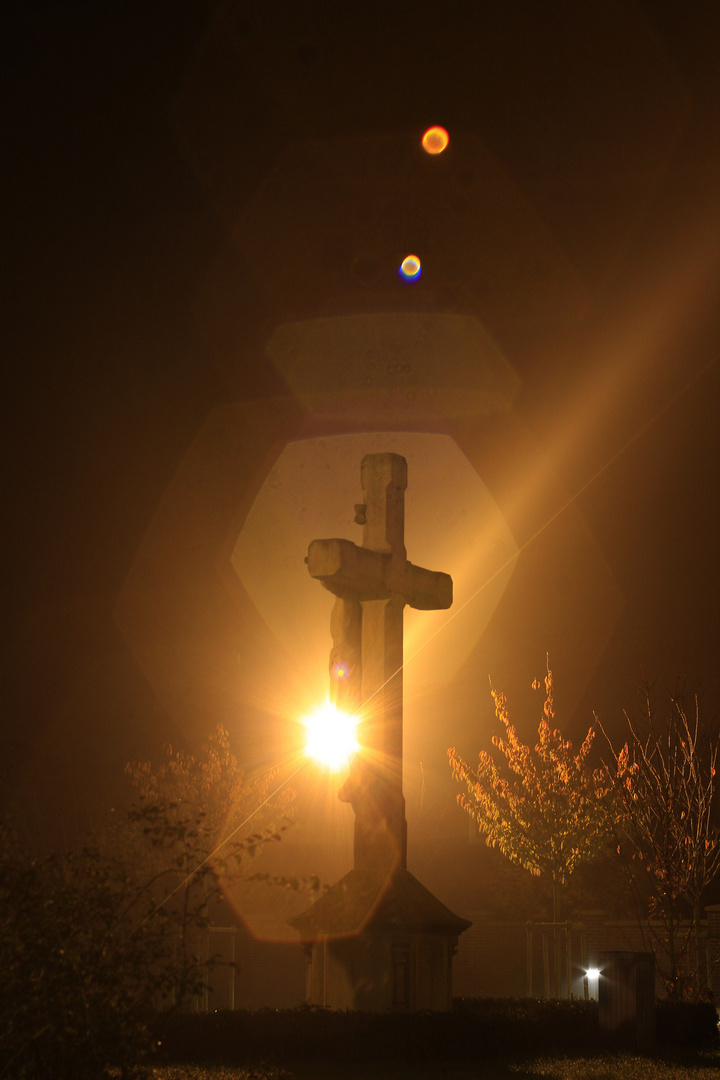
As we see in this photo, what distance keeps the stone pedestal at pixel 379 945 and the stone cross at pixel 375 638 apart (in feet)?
1.66

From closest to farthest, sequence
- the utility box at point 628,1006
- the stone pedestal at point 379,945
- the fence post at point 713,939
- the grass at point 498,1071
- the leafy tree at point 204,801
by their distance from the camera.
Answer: the grass at point 498,1071
the stone pedestal at point 379,945
the utility box at point 628,1006
the fence post at point 713,939
the leafy tree at point 204,801

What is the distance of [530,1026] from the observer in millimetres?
13742

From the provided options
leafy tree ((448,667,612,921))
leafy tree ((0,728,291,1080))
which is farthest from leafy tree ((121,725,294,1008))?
leafy tree ((0,728,291,1080))

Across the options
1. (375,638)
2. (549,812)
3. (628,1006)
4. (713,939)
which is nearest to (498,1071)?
(628,1006)

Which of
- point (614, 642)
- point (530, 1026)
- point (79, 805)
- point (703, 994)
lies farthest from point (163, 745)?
point (530, 1026)

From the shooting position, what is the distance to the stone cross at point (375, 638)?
539 inches

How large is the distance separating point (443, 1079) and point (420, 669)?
1579 inches

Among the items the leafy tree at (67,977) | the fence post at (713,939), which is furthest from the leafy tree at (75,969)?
the fence post at (713,939)

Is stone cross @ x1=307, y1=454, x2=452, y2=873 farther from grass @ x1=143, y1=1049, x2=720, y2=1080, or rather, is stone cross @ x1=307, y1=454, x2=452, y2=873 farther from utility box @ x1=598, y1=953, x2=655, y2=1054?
utility box @ x1=598, y1=953, x2=655, y2=1054

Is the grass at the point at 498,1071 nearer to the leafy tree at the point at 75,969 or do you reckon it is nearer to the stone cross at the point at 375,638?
the leafy tree at the point at 75,969

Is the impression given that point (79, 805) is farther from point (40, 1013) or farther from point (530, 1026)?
point (40, 1013)

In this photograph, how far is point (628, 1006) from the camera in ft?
48.2

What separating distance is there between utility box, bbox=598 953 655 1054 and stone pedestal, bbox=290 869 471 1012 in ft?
8.84

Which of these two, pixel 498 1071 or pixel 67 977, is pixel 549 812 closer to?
pixel 498 1071
